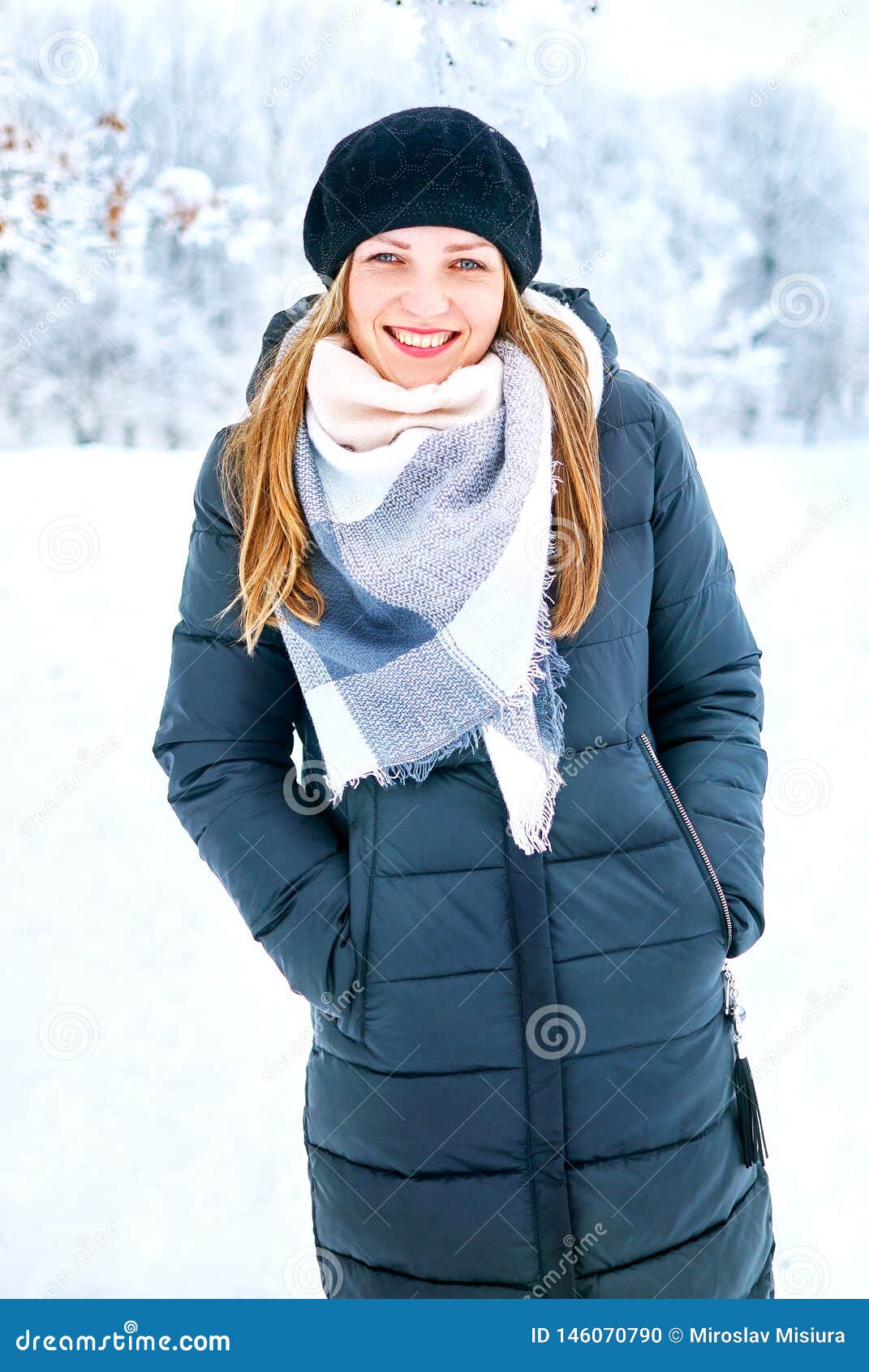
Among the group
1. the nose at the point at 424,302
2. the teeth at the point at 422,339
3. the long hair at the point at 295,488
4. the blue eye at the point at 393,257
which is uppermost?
the blue eye at the point at 393,257

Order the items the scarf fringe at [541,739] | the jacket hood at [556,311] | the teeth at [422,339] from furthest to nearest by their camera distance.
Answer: the jacket hood at [556,311]
the teeth at [422,339]
the scarf fringe at [541,739]

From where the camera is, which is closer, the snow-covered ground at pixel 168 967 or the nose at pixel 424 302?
the nose at pixel 424 302

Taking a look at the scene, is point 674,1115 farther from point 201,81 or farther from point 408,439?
point 201,81

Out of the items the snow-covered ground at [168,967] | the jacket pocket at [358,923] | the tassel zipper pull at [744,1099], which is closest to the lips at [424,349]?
the jacket pocket at [358,923]

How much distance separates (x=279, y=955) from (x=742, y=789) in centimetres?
67

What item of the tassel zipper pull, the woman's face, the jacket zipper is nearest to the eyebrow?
the woman's face

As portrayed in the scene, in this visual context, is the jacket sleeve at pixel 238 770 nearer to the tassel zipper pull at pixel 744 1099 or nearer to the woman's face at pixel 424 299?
Result: the woman's face at pixel 424 299

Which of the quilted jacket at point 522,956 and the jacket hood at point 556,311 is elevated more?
the jacket hood at point 556,311

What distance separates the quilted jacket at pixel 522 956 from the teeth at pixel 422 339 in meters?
0.23

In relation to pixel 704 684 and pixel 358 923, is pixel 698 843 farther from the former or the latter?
pixel 358 923

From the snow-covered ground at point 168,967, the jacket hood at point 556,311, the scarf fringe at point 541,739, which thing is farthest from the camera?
the snow-covered ground at point 168,967

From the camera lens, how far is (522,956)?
1325 millimetres

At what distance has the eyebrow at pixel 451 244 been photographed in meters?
1.40

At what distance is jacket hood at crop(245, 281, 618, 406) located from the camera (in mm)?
1534
